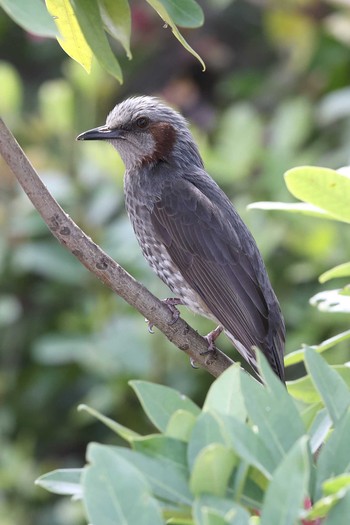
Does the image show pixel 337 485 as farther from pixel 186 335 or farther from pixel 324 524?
pixel 186 335

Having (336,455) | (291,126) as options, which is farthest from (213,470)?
(291,126)

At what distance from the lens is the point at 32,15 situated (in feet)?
5.87

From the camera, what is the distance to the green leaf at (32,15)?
177 cm

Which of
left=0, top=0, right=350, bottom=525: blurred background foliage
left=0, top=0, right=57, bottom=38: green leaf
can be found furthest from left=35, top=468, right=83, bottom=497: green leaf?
left=0, top=0, right=350, bottom=525: blurred background foliage

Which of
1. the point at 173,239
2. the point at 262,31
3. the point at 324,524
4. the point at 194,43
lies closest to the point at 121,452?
the point at 324,524

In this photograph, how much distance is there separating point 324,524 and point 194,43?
582cm

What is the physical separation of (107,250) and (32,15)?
3.28 meters

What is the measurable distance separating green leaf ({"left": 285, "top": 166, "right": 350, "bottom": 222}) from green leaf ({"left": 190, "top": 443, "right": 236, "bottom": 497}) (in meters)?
0.99

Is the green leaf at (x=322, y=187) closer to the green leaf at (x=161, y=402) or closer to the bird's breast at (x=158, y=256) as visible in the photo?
the green leaf at (x=161, y=402)

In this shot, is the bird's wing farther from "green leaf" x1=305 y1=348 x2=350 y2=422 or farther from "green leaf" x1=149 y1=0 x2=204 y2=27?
"green leaf" x1=305 y1=348 x2=350 y2=422

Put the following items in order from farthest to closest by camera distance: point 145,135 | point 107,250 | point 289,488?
point 107,250 → point 145,135 → point 289,488

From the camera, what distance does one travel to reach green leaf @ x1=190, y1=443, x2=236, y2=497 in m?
1.56

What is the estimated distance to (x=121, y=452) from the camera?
5.32 ft

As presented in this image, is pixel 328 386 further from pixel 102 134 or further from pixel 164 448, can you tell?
pixel 102 134
